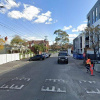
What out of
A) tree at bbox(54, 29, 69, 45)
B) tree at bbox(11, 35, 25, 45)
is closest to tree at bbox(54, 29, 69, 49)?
tree at bbox(54, 29, 69, 45)

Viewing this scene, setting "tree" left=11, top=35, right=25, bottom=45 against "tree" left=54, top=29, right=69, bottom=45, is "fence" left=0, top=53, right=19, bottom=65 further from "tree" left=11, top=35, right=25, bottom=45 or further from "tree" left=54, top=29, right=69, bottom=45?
"tree" left=54, top=29, right=69, bottom=45

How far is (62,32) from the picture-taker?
8312 cm

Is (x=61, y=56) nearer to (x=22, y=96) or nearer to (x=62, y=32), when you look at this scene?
(x=22, y=96)

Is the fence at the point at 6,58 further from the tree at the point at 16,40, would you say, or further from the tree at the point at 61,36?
the tree at the point at 61,36

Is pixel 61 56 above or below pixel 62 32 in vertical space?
below

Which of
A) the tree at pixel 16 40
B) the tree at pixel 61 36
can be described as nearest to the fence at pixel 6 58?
the tree at pixel 16 40

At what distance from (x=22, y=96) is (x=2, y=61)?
666 inches

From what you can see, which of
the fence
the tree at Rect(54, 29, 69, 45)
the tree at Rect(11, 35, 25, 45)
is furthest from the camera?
the tree at Rect(54, 29, 69, 45)

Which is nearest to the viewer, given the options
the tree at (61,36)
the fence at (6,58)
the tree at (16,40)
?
the fence at (6,58)

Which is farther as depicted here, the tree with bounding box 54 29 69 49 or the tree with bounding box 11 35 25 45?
the tree with bounding box 54 29 69 49

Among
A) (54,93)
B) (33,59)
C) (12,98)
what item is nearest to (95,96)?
(54,93)

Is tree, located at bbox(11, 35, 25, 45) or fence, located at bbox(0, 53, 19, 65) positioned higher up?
tree, located at bbox(11, 35, 25, 45)

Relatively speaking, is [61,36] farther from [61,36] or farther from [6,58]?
[6,58]

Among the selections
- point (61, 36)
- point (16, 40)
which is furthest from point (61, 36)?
point (16, 40)
